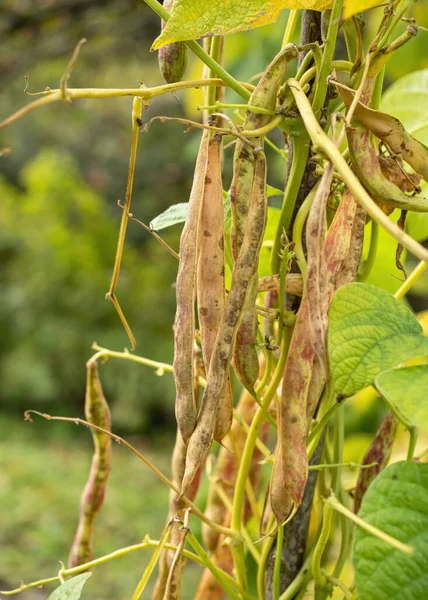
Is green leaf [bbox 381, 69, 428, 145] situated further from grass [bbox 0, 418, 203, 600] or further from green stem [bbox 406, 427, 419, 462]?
grass [bbox 0, 418, 203, 600]

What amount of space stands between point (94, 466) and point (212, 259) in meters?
0.30

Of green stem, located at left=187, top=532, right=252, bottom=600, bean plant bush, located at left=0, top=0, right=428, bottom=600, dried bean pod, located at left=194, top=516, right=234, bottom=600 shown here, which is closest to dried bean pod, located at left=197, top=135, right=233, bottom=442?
bean plant bush, located at left=0, top=0, right=428, bottom=600

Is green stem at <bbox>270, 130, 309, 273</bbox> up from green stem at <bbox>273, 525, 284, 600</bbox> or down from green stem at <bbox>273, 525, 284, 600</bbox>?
up

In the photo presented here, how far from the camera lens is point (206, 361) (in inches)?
15.3

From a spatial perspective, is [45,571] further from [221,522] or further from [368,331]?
[368,331]

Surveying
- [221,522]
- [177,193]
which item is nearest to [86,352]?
[177,193]

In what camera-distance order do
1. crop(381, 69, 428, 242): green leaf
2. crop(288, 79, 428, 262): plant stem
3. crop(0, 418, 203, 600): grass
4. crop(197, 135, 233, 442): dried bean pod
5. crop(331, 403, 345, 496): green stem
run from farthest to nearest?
crop(0, 418, 203, 600): grass
crop(381, 69, 428, 242): green leaf
crop(331, 403, 345, 496): green stem
crop(197, 135, 233, 442): dried bean pod
crop(288, 79, 428, 262): plant stem

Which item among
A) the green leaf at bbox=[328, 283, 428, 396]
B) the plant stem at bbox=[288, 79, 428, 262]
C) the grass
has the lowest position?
the grass

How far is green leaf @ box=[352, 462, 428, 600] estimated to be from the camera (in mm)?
302

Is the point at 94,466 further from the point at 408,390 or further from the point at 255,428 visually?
the point at 408,390

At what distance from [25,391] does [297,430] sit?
3030 millimetres

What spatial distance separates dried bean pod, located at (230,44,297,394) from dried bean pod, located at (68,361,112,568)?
208 mm

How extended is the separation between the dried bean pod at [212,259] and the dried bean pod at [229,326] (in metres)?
0.01

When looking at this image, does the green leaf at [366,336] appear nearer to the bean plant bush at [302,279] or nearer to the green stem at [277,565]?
the bean plant bush at [302,279]
